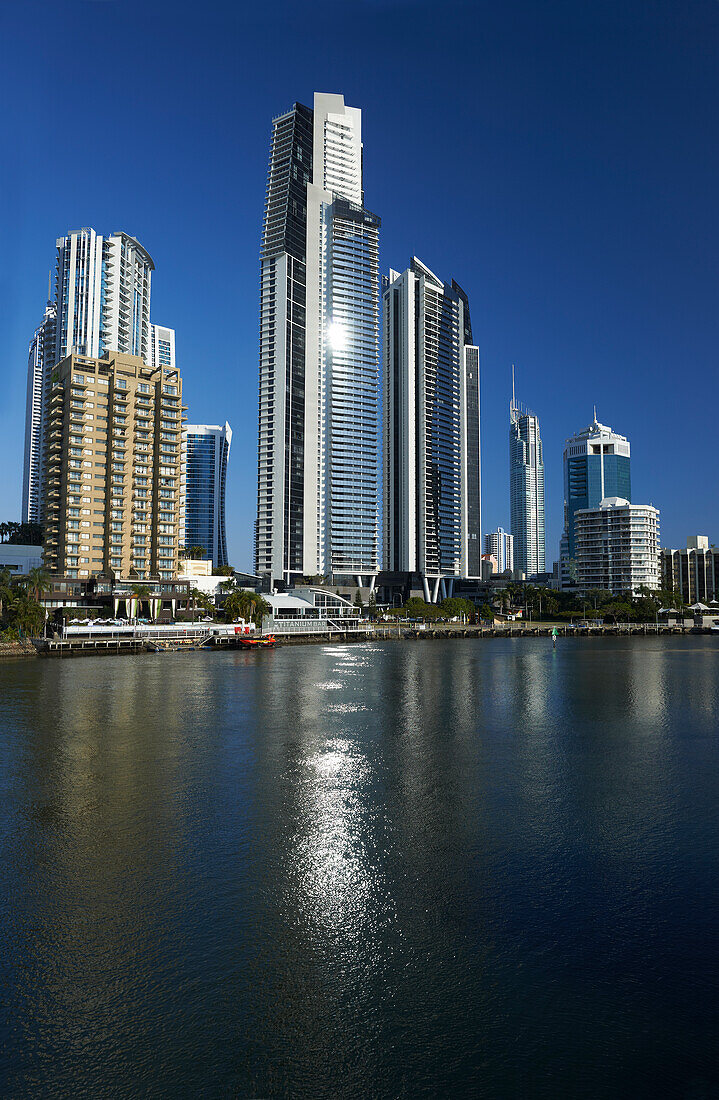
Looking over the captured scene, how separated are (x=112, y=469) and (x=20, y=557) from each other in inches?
2023

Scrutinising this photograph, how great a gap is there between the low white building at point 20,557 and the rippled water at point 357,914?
436 feet

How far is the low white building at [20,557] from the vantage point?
164 metres

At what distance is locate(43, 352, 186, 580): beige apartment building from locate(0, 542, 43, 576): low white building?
36.4 metres

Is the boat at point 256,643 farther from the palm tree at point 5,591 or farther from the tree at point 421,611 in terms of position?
the tree at point 421,611

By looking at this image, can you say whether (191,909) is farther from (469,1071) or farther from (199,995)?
(469,1071)

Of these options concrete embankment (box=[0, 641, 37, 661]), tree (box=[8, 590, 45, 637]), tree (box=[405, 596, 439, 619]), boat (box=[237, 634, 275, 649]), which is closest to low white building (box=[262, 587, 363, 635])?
boat (box=[237, 634, 275, 649])

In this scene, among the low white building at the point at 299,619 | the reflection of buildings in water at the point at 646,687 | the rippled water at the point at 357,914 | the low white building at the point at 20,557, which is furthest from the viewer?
the low white building at the point at 20,557

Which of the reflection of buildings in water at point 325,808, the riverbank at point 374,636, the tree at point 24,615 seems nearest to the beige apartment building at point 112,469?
the tree at point 24,615

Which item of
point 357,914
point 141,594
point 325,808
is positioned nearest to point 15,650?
point 141,594

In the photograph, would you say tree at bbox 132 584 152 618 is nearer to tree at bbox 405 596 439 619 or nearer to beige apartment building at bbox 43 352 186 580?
beige apartment building at bbox 43 352 186 580

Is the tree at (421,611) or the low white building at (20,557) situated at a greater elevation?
the low white building at (20,557)

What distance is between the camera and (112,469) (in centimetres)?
13300

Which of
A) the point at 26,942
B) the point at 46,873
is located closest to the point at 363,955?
the point at 26,942

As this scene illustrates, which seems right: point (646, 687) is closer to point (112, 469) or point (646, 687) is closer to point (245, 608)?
point (245, 608)
